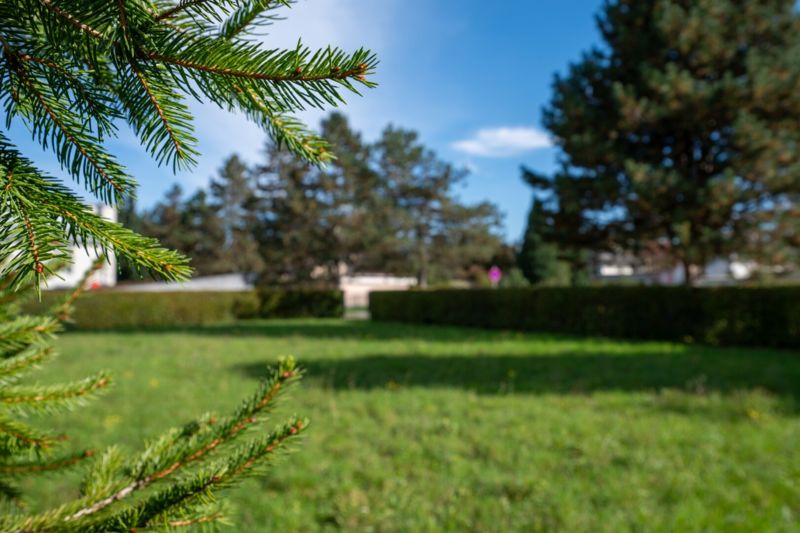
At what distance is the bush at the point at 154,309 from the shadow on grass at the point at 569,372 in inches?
534

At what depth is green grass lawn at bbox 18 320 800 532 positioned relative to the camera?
3398mm

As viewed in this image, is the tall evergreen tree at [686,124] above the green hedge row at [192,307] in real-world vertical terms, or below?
above

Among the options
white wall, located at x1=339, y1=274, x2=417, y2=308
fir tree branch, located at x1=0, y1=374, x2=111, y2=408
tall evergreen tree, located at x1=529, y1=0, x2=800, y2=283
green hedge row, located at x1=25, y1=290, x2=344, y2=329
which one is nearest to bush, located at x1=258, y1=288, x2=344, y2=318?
green hedge row, located at x1=25, y1=290, x2=344, y2=329

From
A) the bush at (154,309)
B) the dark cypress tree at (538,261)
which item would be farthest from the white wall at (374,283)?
the bush at (154,309)

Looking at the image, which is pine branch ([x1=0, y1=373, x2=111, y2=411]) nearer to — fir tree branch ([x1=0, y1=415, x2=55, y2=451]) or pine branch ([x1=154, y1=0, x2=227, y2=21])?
fir tree branch ([x1=0, y1=415, x2=55, y2=451])

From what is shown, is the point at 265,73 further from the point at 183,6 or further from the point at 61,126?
the point at 61,126

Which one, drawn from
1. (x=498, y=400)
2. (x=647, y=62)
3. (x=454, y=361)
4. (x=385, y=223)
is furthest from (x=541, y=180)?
(x=385, y=223)

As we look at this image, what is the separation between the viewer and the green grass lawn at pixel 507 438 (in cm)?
340

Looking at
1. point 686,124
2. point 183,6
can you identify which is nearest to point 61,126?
point 183,6

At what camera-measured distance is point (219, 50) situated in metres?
0.58

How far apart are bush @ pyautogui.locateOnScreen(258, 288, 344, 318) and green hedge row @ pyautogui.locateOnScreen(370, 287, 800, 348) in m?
7.45

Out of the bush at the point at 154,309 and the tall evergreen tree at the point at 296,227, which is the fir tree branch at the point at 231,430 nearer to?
the bush at the point at 154,309

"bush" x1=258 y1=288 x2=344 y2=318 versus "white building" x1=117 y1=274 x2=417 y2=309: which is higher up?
"white building" x1=117 y1=274 x2=417 y2=309

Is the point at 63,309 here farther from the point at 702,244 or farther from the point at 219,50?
the point at 702,244
